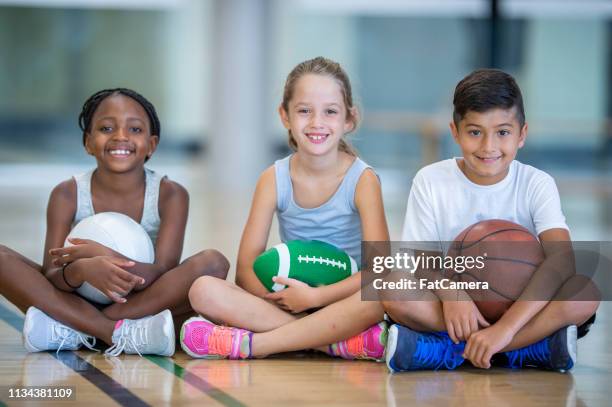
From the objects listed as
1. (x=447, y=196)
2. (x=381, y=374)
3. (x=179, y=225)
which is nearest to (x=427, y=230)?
(x=447, y=196)

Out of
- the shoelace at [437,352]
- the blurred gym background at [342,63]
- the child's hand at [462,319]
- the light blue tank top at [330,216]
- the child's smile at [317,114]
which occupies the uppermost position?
the blurred gym background at [342,63]

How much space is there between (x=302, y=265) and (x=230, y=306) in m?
0.21

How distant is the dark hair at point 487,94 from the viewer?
2.45m

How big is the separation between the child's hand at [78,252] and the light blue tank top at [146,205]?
0.24m

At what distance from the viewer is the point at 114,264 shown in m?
2.46

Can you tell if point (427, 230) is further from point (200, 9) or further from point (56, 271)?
point (200, 9)

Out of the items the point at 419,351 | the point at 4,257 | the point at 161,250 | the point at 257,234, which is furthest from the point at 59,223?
the point at 419,351

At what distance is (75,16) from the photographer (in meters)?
12.3

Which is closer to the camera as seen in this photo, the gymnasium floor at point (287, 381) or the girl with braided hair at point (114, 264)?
the gymnasium floor at point (287, 381)

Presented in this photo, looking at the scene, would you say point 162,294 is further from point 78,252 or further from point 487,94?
point 487,94

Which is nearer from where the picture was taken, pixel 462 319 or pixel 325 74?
pixel 462 319

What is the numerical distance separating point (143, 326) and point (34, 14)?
10572 millimetres

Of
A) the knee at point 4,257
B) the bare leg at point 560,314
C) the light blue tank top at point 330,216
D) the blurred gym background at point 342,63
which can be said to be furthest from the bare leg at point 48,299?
the blurred gym background at point 342,63

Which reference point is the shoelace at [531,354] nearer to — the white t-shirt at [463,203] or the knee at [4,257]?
the white t-shirt at [463,203]
